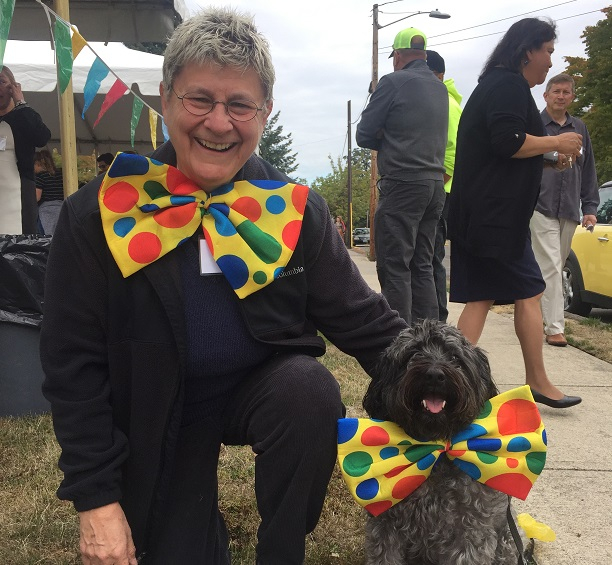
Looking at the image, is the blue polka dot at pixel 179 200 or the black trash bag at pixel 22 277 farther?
the black trash bag at pixel 22 277

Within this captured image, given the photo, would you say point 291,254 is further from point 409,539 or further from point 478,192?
point 478,192

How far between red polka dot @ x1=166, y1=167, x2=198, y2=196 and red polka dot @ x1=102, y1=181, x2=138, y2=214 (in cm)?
11

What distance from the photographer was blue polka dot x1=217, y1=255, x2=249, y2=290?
202 cm

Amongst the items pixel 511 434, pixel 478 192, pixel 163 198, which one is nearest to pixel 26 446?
pixel 163 198

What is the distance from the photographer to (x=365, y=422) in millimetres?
2090

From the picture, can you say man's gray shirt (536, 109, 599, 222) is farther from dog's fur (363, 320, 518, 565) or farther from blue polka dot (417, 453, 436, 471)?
blue polka dot (417, 453, 436, 471)

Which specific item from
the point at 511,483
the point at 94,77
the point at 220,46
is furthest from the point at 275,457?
the point at 94,77

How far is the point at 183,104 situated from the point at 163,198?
290 millimetres

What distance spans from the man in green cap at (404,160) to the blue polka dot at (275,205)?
2.83 m

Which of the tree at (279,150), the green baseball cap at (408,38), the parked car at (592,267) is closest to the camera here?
the green baseball cap at (408,38)

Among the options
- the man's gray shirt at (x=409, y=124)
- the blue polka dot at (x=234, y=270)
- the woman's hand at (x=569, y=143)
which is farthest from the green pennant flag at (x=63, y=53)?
the woman's hand at (x=569, y=143)

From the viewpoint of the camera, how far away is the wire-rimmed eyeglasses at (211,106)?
199 centimetres

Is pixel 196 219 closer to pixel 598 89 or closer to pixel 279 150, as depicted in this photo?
pixel 598 89

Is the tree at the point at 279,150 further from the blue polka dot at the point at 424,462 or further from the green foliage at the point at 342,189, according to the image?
the blue polka dot at the point at 424,462
